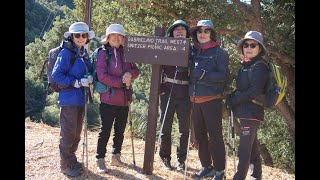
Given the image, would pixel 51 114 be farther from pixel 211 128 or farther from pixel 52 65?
pixel 211 128

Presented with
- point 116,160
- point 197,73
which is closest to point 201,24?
point 197,73

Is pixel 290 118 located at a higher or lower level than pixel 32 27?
lower

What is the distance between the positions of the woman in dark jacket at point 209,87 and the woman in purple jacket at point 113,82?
93cm

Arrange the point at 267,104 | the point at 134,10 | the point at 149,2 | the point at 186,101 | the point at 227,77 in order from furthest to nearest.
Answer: the point at 134,10
the point at 149,2
the point at 186,101
the point at 227,77
the point at 267,104

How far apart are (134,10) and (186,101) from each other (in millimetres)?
5299

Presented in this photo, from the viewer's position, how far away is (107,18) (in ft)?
37.4

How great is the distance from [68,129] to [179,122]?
5.11 ft

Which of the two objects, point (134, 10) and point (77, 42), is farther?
point (134, 10)

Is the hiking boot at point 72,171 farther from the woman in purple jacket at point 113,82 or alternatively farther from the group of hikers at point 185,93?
the woman in purple jacket at point 113,82

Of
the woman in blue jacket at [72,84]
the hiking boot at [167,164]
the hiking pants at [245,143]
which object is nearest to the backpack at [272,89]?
the hiking pants at [245,143]

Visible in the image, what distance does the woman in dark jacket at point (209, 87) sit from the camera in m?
4.89
